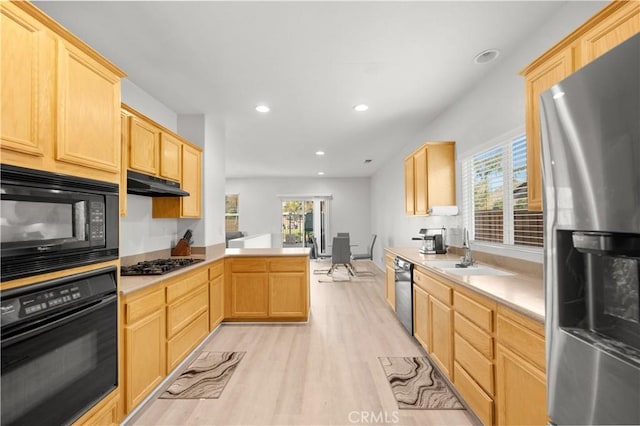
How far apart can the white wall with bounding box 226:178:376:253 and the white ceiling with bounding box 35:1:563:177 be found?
5435 millimetres

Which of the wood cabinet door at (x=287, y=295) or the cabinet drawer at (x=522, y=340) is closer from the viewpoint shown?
the cabinet drawer at (x=522, y=340)

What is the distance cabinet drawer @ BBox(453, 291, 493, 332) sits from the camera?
5.48 ft

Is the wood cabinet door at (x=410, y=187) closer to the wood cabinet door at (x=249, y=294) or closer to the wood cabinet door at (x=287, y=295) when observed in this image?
the wood cabinet door at (x=287, y=295)

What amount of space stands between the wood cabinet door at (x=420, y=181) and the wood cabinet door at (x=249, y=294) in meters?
2.13

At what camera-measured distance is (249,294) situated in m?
3.60

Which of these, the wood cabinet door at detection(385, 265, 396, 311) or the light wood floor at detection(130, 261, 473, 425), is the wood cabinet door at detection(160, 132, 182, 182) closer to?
the light wood floor at detection(130, 261, 473, 425)

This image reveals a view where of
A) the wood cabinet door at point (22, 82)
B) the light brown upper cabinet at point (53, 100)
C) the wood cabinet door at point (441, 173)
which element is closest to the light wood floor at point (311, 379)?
the wood cabinet door at point (441, 173)

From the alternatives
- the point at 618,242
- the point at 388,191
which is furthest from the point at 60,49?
the point at 388,191

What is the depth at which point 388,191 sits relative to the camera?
6.86 m

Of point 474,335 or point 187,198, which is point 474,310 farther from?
point 187,198

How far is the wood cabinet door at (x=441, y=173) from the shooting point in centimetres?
342

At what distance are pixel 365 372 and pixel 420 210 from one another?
207 cm

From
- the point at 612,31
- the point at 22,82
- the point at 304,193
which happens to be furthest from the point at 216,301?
the point at 304,193

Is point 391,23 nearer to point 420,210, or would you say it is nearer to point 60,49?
point 60,49
